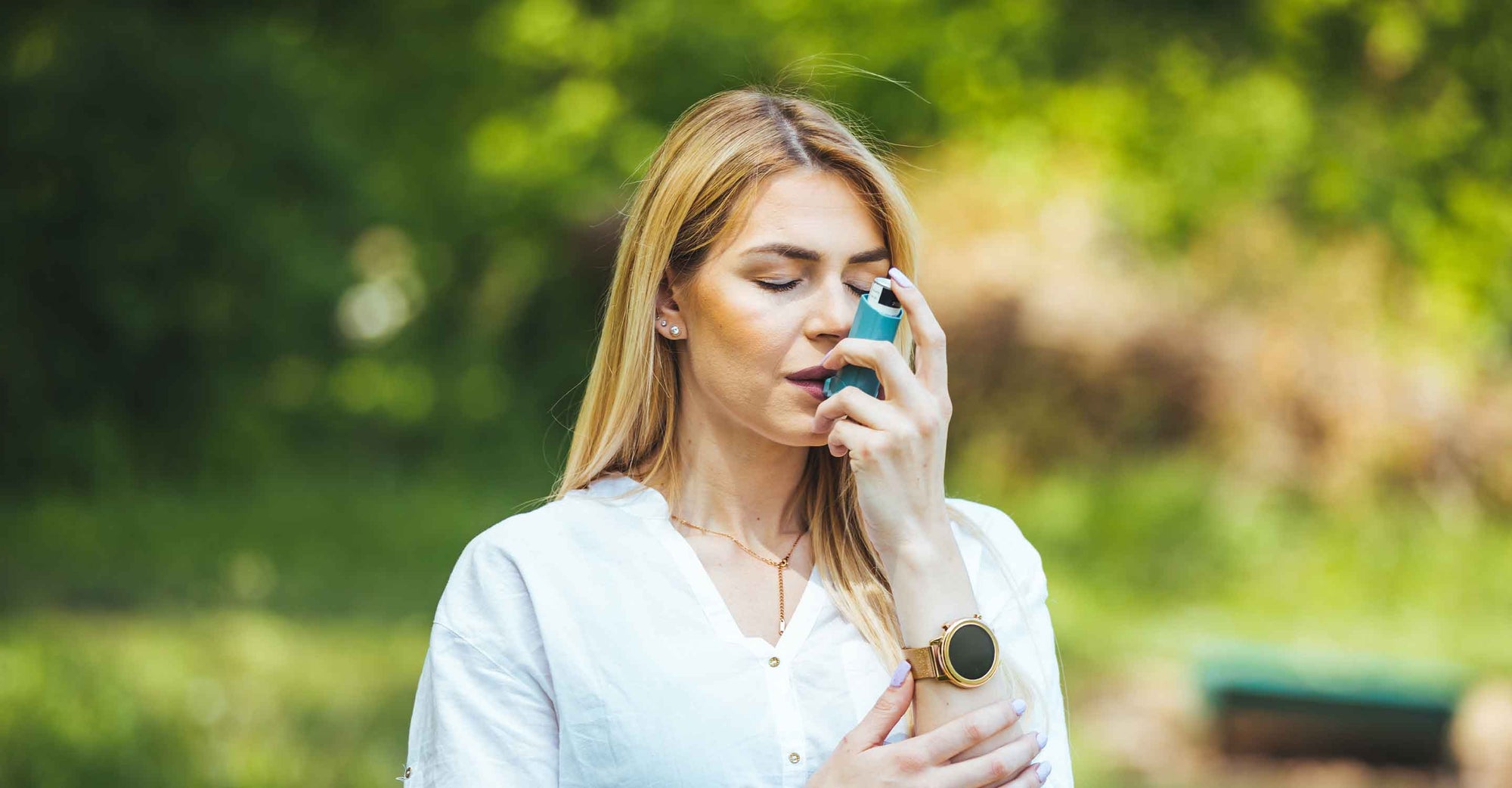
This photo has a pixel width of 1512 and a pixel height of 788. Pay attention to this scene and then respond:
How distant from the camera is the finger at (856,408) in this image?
73.1 inches

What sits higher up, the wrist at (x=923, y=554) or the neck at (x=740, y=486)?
the neck at (x=740, y=486)

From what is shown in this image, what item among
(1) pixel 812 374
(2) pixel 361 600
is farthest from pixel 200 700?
(1) pixel 812 374

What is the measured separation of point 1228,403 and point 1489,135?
2.37 metres

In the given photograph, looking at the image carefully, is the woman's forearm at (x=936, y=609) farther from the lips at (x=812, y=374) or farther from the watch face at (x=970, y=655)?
the lips at (x=812, y=374)

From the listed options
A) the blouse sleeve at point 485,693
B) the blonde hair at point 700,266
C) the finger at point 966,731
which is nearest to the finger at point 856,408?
the blonde hair at point 700,266

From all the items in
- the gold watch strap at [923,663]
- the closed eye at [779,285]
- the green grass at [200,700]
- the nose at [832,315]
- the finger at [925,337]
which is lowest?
the gold watch strap at [923,663]

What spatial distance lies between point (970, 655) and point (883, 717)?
0.14 metres

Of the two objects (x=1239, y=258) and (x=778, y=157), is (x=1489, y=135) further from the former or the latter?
(x=778, y=157)

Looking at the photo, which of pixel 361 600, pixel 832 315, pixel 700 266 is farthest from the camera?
pixel 361 600

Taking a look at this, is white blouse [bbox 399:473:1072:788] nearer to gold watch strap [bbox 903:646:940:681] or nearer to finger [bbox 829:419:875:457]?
gold watch strap [bbox 903:646:940:681]

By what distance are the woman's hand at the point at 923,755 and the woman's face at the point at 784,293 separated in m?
0.44

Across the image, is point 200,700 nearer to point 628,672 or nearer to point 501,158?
point 628,672

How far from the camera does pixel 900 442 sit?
1835mm

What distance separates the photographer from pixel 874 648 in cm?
200
